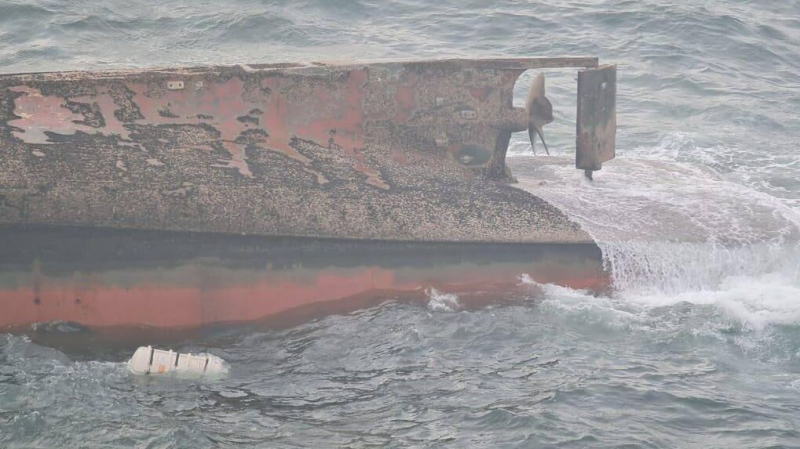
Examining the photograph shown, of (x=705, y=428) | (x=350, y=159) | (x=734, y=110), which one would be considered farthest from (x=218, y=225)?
(x=734, y=110)

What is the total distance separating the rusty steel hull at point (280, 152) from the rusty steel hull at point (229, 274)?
13 centimetres

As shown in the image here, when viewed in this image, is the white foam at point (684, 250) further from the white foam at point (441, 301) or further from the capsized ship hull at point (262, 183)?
the white foam at point (441, 301)

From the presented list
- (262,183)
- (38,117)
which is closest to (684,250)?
(262,183)

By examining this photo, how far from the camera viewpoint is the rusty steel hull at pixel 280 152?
8500 mm

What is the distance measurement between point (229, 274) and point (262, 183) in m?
0.86

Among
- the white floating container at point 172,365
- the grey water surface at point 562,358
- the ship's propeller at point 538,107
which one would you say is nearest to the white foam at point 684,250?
the grey water surface at point 562,358

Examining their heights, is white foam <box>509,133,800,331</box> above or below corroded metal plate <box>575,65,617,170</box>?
below

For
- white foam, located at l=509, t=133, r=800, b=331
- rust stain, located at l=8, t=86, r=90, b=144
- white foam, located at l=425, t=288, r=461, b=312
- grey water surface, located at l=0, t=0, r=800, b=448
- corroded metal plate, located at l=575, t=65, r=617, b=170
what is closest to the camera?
grey water surface, located at l=0, t=0, r=800, b=448

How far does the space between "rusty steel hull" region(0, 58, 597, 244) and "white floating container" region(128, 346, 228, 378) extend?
1.22m

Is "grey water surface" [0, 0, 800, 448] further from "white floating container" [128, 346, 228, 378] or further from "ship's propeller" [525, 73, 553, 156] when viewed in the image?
"ship's propeller" [525, 73, 553, 156]

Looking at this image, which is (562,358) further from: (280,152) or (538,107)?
(280,152)

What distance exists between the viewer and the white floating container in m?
7.95

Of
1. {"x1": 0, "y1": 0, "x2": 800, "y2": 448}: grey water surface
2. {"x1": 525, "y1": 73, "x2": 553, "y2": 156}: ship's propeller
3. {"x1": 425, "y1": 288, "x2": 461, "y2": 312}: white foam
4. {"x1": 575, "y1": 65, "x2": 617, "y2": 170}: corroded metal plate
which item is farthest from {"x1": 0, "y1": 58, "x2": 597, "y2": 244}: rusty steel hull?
{"x1": 0, "y1": 0, "x2": 800, "y2": 448}: grey water surface

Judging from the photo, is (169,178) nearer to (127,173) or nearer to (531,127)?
(127,173)
